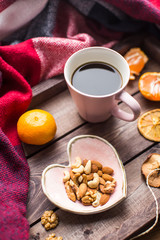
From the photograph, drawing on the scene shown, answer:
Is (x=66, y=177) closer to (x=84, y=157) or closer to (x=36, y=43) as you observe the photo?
(x=84, y=157)

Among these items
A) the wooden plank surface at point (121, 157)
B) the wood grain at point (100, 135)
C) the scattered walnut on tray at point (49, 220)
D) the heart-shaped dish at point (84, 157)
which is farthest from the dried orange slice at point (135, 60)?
the scattered walnut on tray at point (49, 220)

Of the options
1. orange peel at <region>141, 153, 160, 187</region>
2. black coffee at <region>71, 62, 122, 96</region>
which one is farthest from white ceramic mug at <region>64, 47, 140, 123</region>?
orange peel at <region>141, 153, 160, 187</region>

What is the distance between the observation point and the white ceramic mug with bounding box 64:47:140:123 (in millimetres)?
676

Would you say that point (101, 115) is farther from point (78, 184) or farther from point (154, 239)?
point (154, 239)

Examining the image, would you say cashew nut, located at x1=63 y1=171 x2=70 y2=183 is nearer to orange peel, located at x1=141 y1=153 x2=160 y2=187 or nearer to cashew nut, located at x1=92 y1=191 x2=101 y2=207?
cashew nut, located at x1=92 y1=191 x2=101 y2=207

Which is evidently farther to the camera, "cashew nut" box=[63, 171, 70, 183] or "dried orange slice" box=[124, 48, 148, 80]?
"dried orange slice" box=[124, 48, 148, 80]

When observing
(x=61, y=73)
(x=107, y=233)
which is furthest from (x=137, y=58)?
(x=107, y=233)

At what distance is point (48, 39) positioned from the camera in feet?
2.72

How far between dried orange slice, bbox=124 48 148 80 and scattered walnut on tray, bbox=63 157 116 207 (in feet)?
1.11

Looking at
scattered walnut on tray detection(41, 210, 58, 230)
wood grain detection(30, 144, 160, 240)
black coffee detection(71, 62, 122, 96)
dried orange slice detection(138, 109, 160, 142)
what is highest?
black coffee detection(71, 62, 122, 96)

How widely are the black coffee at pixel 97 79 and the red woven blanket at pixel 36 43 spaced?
110mm

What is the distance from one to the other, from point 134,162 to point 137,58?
14.3 inches

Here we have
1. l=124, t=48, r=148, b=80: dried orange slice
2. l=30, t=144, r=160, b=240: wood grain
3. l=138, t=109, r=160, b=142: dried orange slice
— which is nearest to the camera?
l=30, t=144, r=160, b=240: wood grain

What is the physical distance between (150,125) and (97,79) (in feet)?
0.69
